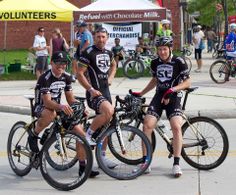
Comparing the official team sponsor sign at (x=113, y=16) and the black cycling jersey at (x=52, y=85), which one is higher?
the official team sponsor sign at (x=113, y=16)

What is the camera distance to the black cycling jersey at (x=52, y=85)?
6.64m

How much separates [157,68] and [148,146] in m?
1.06

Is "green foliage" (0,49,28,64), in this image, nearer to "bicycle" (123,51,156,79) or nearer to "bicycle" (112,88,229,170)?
"bicycle" (123,51,156,79)

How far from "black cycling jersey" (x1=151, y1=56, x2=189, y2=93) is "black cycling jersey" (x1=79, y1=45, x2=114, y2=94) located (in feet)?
2.21

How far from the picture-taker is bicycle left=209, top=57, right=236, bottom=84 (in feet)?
56.5

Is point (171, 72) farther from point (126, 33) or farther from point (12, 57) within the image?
point (12, 57)

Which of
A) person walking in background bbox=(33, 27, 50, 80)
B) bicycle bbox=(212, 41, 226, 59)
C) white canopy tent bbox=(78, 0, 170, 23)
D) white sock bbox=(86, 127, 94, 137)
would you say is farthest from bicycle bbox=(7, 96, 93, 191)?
white canopy tent bbox=(78, 0, 170, 23)

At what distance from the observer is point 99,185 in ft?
21.9

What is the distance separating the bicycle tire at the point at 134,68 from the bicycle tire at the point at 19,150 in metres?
12.4

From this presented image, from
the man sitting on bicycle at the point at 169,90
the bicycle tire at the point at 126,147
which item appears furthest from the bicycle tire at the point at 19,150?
the man sitting on bicycle at the point at 169,90

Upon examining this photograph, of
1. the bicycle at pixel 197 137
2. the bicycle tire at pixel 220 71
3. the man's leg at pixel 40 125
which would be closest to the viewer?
the man's leg at pixel 40 125

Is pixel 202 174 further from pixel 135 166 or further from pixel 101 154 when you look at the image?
pixel 101 154

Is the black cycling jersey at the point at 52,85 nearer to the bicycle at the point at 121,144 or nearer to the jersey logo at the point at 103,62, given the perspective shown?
the bicycle at the point at 121,144

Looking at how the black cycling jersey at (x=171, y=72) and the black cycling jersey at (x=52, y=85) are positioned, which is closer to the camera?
the black cycling jersey at (x=52, y=85)
